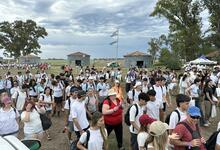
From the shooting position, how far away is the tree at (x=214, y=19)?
159 ft

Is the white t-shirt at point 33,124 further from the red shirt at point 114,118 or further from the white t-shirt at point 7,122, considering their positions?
the red shirt at point 114,118

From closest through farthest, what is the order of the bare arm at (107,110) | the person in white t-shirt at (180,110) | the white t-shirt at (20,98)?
the person in white t-shirt at (180,110) < the bare arm at (107,110) < the white t-shirt at (20,98)

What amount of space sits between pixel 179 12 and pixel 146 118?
4719 cm

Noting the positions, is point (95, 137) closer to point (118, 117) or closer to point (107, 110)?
point (107, 110)

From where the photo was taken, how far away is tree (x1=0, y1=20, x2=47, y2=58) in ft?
266

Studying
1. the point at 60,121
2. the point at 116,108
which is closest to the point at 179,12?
the point at 60,121

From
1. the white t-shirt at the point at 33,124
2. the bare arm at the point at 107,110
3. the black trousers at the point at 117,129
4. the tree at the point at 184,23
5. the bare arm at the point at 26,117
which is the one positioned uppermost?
the tree at the point at 184,23

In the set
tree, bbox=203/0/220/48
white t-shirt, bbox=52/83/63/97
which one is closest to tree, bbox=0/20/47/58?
tree, bbox=203/0/220/48

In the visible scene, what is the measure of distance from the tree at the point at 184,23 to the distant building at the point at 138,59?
1558 centimetres

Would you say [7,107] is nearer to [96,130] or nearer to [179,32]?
[96,130]

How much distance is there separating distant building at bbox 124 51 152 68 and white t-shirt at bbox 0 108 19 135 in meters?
60.9

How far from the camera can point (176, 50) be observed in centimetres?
5291

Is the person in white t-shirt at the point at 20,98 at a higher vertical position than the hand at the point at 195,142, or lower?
lower

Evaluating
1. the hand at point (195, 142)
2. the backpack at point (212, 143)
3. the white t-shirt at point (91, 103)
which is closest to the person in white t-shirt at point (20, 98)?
the white t-shirt at point (91, 103)
